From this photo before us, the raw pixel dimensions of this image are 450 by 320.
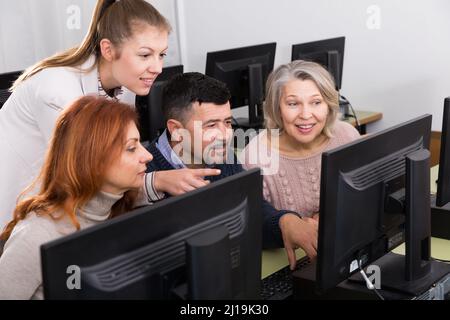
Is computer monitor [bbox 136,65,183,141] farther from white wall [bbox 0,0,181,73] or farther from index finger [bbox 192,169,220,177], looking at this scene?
index finger [bbox 192,169,220,177]

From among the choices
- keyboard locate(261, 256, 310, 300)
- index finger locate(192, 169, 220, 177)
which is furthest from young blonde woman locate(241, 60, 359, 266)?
index finger locate(192, 169, 220, 177)

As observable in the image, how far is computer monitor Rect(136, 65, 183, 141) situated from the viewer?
313cm

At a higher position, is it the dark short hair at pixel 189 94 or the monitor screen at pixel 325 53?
the dark short hair at pixel 189 94

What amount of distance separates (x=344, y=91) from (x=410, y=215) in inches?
116

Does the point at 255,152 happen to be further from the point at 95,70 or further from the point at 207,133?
the point at 95,70

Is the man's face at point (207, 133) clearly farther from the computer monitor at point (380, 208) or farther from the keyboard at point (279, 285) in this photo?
the computer monitor at point (380, 208)

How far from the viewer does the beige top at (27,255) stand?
138 cm

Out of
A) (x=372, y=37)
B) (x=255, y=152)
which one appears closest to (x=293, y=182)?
(x=255, y=152)

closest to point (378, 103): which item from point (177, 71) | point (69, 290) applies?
point (177, 71)

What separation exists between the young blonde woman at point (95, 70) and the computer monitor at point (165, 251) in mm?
869

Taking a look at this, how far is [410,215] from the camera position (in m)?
1.51

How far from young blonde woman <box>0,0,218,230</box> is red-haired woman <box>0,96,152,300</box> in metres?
0.48

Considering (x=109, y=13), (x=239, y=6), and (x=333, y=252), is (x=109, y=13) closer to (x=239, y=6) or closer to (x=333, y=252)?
(x=333, y=252)

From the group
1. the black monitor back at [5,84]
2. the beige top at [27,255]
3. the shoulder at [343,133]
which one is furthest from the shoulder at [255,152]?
the black monitor back at [5,84]
